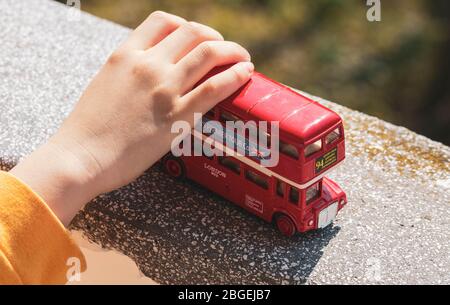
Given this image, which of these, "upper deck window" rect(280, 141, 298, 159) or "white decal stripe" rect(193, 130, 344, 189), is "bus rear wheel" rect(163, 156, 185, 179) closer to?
"white decal stripe" rect(193, 130, 344, 189)

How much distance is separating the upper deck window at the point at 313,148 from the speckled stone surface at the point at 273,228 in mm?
171

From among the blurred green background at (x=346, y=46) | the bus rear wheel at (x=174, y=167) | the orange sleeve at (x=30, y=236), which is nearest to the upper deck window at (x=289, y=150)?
the bus rear wheel at (x=174, y=167)

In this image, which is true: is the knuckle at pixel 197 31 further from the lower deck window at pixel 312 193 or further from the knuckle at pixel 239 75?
A: the lower deck window at pixel 312 193

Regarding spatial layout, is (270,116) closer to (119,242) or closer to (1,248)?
(119,242)

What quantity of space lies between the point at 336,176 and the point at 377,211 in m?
0.12

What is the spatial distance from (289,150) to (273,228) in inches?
7.1

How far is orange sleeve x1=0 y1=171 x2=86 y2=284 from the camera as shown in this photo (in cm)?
121

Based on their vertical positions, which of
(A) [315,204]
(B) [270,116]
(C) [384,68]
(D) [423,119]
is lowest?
(D) [423,119]

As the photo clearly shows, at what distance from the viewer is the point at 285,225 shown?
131cm

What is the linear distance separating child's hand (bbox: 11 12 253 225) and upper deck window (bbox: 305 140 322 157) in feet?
0.52

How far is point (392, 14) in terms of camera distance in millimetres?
3768

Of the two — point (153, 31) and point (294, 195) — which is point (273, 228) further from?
point (153, 31)

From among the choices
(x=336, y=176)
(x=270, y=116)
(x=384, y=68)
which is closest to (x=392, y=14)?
(x=384, y=68)

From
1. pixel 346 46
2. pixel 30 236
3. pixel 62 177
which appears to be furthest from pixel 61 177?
pixel 346 46
